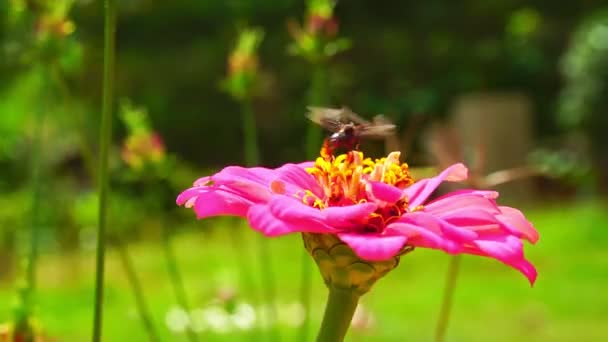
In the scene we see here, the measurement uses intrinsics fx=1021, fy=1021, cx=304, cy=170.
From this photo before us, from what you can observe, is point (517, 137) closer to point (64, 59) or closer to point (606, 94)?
point (606, 94)

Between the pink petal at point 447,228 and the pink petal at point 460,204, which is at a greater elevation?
the pink petal at point 460,204

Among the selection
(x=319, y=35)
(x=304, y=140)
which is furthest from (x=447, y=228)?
(x=304, y=140)

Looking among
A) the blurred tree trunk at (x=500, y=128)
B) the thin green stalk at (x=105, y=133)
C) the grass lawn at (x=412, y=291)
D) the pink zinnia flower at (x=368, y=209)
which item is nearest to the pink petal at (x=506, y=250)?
the pink zinnia flower at (x=368, y=209)

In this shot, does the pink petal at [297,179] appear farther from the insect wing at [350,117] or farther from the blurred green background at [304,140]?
the blurred green background at [304,140]

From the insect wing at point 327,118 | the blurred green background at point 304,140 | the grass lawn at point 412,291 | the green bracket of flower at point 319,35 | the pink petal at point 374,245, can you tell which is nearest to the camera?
the pink petal at point 374,245

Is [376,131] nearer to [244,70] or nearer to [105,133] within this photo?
[105,133]

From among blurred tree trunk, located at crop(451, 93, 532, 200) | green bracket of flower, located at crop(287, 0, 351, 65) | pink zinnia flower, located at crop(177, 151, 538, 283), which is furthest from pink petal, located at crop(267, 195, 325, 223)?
blurred tree trunk, located at crop(451, 93, 532, 200)
